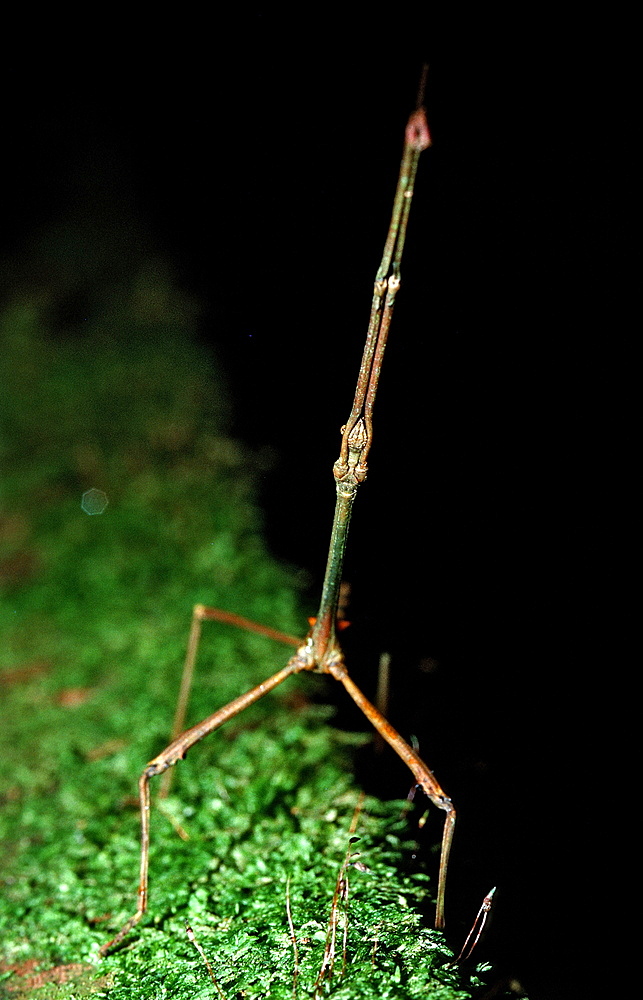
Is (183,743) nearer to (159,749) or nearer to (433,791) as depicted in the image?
(433,791)

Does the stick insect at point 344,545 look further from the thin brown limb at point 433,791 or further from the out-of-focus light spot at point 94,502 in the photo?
the out-of-focus light spot at point 94,502

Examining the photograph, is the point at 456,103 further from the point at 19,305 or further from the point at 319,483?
the point at 19,305

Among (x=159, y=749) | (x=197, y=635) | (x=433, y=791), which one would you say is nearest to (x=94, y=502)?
(x=159, y=749)

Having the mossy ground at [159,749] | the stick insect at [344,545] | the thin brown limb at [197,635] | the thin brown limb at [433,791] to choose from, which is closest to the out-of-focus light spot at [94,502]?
the mossy ground at [159,749]

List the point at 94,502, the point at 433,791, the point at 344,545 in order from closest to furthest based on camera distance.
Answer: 1. the point at 433,791
2. the point at 344,545
3. the point at 94,502

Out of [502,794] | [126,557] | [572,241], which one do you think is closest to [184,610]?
[126,557]

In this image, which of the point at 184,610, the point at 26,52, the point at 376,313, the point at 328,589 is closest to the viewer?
the point at 376,313
